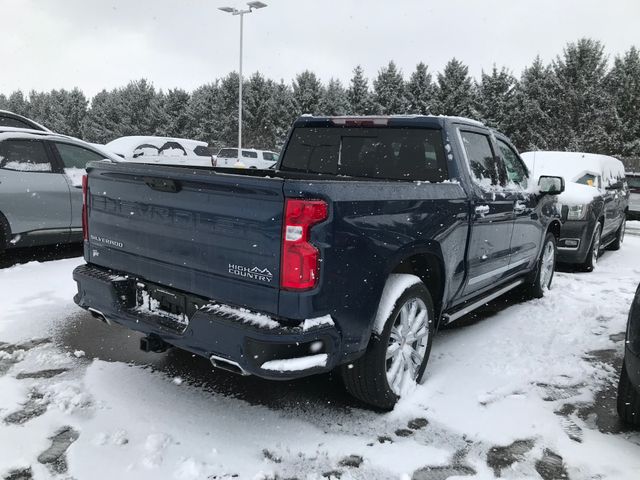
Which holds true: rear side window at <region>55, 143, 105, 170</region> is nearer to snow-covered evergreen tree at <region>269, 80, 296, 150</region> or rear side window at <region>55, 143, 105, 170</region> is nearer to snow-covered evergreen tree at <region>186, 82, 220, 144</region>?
snow-covered evergreen tree at <region>269, 80, 296, 150</region>

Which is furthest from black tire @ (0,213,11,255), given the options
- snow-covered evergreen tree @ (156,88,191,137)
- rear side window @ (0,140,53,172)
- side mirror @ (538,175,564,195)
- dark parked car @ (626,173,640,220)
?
snow-covered evergreen tree @ (156,88,191,137)

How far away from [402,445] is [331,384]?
2.92 feet

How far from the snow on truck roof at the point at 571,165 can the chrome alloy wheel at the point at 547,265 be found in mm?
3106

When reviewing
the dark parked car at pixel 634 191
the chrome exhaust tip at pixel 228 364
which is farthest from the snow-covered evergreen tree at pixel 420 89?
the chrome exhaust tip at pixel 228 364

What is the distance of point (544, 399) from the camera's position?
361cm

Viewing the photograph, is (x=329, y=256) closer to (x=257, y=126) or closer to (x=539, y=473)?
(x=539, y=473)

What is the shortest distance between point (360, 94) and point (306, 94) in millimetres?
5620

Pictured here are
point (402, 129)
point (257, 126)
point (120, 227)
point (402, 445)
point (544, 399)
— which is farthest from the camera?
point (257, 126)

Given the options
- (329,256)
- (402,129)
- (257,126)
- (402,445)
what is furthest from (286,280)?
(257,126)

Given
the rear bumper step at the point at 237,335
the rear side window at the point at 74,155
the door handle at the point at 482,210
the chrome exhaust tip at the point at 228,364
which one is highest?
the rear side window at the point at 74,155

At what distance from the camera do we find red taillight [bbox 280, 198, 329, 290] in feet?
8.29

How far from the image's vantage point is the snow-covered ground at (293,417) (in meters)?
2.73

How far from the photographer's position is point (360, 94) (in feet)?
160

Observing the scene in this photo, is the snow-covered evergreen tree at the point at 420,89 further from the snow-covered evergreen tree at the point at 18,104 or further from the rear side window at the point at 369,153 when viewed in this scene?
the snow-covered evergreen tree at the point at 18,104
